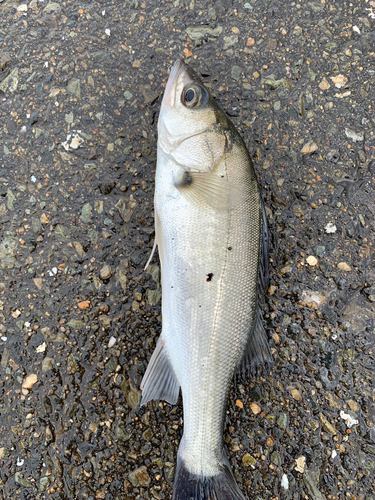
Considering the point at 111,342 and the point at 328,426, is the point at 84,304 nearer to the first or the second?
the point at 111,342

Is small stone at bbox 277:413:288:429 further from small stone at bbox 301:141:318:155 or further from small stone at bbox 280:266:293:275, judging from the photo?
small stone at bbox 301:141:318:155

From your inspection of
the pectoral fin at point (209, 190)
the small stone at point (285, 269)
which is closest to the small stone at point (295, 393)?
the small stone at point (285, 269)

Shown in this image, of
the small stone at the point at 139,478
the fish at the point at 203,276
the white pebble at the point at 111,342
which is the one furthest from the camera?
the white pebble at the point at 111,342

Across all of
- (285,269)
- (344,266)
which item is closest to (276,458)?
(285,269)

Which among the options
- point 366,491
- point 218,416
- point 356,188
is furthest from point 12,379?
point 356,188

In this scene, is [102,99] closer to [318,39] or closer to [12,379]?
[318,39]

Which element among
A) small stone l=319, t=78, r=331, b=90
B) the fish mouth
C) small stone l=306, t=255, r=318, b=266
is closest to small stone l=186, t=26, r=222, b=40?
the fish mouth

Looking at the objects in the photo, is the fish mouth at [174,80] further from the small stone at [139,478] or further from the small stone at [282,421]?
the small stone at [139,478]
